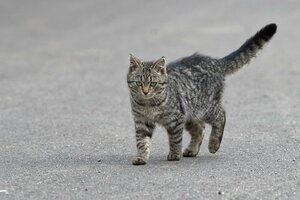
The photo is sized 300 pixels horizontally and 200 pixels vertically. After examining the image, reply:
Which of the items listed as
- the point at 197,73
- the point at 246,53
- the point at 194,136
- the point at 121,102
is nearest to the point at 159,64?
the point at 197,73

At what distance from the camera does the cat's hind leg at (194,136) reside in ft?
32.7

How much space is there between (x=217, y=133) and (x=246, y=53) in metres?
1.10

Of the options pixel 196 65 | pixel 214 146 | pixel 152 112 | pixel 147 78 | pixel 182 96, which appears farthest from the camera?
pixel 196 65

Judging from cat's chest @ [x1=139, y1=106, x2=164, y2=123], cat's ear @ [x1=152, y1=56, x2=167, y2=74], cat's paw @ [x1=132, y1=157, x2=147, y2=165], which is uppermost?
cat's ear @ [x1=152, y1=56, x2=167, y2=74]

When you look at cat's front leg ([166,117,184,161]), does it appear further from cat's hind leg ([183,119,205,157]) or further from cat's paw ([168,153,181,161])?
cat's hind leg ([183,119,205,157])

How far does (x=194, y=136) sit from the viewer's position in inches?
398

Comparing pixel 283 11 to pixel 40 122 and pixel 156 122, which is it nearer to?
pixel 40 122

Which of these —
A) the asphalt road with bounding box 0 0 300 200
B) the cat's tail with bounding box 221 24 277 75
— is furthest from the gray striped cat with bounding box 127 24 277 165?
the asphalt road with bounding box 0 0 300 200

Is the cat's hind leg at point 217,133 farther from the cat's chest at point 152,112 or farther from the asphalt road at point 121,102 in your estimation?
the cat's chest at point 152,112

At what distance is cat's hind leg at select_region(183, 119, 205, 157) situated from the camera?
392 inches

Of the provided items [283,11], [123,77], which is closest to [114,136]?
[123,77]

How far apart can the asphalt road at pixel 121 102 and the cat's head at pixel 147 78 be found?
2.25 feet

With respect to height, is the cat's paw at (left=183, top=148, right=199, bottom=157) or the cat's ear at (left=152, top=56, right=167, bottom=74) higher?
the cat's ear at (left=152, top=56, right=167, bottom=74)

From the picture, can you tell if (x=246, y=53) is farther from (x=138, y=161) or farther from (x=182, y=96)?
(x=138, y=161)
